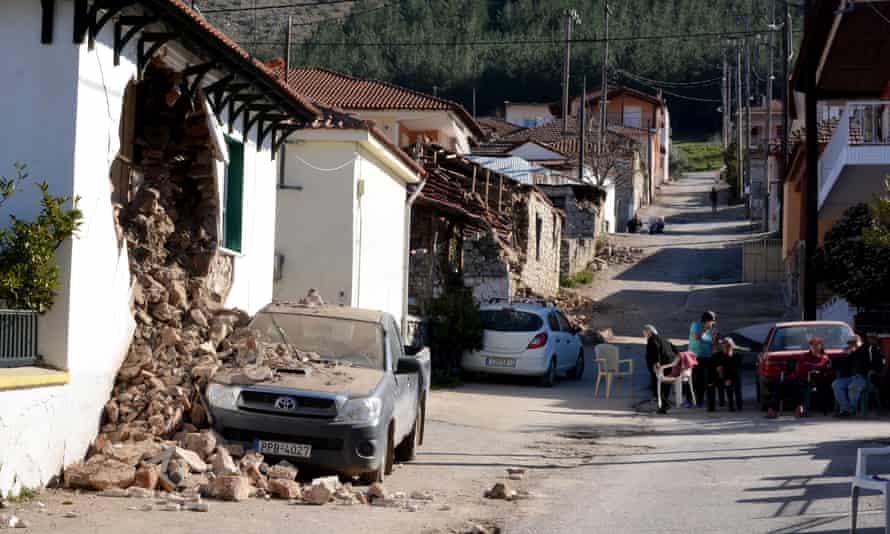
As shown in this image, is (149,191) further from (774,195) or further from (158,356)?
(774,195)

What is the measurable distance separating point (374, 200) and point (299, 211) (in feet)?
6.48

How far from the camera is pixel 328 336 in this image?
41.9 feet

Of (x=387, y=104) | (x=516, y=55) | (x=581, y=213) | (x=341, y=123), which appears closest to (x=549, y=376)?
(x=341, y=123)

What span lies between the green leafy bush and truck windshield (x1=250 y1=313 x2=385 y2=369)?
9.64 ft

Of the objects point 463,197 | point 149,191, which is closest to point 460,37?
point 463,197

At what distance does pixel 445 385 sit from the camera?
2336 centimetres

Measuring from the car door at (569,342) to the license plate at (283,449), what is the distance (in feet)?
47.3

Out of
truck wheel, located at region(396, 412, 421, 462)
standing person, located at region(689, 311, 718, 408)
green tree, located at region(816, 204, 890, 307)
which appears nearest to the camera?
truck wheel, located at region(396, 412, 421, 462)

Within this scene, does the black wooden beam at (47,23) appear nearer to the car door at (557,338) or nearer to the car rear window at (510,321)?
the car rear window at (510,321)

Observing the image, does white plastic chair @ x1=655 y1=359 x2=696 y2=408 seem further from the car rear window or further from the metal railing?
the metal railing

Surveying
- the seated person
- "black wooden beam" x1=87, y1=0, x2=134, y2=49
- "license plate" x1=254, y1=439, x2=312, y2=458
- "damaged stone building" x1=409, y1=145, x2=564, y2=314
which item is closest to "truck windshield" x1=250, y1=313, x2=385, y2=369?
"license plate" x1=254, y1=439, x2=312, y2=458

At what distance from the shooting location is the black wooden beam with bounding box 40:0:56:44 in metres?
10.5

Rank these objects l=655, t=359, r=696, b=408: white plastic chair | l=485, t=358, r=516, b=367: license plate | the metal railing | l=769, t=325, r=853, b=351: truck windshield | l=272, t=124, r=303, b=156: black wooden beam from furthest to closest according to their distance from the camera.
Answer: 1. l=485, t=358, r=516, b=367: license plate
2. l=769, t=325, r=853, b=351: truck windshield
3. l=655, t=359, r=696, b=408: white plastic chair
4. l=272, t=124, r=303, b=156: black wooden beam
5. the metal railing

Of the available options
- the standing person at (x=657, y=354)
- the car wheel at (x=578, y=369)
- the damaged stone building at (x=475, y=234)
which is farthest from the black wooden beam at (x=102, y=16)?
the car wheel at (x=578, y=369)
